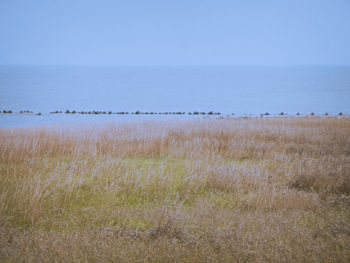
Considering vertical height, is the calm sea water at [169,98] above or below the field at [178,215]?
above

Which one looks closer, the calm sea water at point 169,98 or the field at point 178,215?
the field at point 178,215

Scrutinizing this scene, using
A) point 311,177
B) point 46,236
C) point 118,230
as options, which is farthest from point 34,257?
point 311,177

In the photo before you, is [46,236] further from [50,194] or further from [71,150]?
[71,150]

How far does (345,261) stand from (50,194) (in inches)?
208

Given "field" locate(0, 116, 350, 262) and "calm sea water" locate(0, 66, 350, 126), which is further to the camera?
"calm sea water" locate(0, 66, 350, 126)

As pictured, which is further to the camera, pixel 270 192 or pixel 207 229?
pixel 270 192

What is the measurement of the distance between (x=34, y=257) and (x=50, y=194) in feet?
8.52

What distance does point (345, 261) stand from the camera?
3666mm

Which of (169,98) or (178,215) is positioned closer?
(178,215)

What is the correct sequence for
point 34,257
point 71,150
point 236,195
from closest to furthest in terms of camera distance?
point 34,257
point 236,195
point 71,150

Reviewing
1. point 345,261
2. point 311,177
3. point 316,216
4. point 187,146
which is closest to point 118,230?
point 345,261

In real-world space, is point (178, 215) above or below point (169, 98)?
below

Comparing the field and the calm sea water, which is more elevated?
→ the calm sea water

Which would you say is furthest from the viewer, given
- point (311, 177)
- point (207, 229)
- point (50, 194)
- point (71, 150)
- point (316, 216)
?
point (71, 150)
